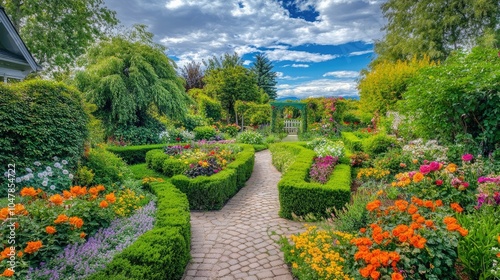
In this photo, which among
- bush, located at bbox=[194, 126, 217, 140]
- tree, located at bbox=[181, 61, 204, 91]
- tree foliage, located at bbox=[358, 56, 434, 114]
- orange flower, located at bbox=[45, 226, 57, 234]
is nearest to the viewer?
orange flower, located at bbox=[45, 226, 57, 234]

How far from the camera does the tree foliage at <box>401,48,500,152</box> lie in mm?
5352

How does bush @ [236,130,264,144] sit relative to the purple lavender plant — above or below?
above

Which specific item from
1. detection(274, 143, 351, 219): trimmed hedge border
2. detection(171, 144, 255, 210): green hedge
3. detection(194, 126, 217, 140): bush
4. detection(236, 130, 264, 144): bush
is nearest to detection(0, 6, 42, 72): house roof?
detection(171, 144, 255, 210): green hedge

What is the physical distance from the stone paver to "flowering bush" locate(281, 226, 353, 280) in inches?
10.9

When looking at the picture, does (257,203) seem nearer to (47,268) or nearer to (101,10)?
(47,268)

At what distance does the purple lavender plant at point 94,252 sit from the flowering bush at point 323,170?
3.77m

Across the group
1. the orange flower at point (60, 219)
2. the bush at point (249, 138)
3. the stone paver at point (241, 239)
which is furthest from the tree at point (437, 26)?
the orange flower at point (60, 219)

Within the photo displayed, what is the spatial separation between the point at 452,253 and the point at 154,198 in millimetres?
4369

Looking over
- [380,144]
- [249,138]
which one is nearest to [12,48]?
[249,138]

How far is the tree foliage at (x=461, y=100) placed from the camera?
5.35m

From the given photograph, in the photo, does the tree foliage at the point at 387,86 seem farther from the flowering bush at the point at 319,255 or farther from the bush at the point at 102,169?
the bush at the point at 102,169

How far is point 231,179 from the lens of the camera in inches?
260

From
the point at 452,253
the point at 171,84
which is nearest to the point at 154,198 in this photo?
the point at 452,253

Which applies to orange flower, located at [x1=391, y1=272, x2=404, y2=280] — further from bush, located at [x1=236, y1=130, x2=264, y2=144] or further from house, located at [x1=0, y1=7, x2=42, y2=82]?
bush, located at [x1=236, y1=130, x2=264, y2=144]
